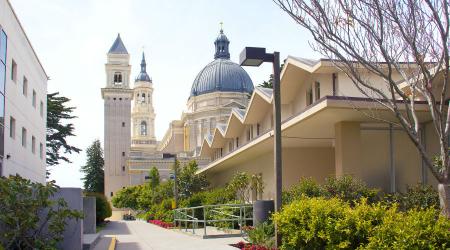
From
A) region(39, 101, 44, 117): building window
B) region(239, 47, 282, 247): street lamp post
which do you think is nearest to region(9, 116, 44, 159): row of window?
region(39, 101, 44, 117): building window

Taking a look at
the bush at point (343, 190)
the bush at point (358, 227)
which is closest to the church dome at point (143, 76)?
the bush at point (343, 190)

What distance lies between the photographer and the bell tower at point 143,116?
12375cm

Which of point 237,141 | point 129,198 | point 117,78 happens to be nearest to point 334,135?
point 237,141

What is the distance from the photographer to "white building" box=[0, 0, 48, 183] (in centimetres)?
2320

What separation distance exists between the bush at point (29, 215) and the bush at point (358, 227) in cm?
443

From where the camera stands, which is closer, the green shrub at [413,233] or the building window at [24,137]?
the green shrub at [413,233]

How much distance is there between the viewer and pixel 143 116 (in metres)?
124

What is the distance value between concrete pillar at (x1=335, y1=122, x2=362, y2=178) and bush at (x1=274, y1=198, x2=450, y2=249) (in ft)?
31.2

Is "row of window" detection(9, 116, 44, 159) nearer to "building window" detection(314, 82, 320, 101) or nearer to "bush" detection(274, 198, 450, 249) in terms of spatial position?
"building window" detection(314, 82, 320, 101)

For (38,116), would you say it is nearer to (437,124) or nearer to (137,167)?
(437,124)

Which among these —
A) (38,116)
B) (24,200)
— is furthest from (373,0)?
(38,116)

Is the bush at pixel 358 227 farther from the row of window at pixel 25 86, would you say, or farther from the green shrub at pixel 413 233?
the row of window at pixel 25 86

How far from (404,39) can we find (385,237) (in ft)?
13.7

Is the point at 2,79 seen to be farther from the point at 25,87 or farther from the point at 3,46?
the point at 25,87
